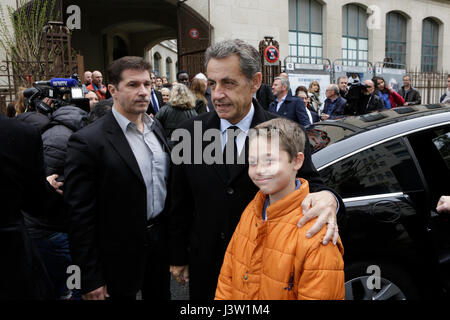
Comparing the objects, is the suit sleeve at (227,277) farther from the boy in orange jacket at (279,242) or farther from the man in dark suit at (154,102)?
the man in dark suit at (154,102)

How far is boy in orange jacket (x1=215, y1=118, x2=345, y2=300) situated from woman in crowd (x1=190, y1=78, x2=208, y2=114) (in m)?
4.79

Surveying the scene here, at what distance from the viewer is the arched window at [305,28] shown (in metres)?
17.6

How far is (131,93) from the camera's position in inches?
92.4

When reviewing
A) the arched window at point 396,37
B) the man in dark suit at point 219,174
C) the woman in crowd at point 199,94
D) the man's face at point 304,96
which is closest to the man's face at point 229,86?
the man in dark suit at point 219,174

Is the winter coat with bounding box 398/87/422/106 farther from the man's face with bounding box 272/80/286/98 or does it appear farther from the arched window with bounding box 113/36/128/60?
the arched window with bounding box 113/36/128/60

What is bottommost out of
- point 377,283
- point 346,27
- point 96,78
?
point 377,283

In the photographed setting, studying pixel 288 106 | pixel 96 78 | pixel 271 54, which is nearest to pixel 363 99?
pixel 288 106

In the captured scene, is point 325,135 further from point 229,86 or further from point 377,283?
point 229,86

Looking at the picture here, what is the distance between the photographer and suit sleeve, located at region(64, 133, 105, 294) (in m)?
2.05

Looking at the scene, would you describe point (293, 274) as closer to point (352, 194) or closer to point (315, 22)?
point (352, 194)

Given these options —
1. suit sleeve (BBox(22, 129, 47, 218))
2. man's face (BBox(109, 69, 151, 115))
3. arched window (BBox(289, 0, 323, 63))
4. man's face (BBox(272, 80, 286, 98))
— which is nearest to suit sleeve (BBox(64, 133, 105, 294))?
suit sleeve (BBox(22, 129, 47, 218))

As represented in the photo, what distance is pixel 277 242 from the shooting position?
62.0 inches

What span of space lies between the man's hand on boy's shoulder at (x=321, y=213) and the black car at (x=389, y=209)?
80 cm

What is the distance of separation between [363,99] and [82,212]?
272 inches
